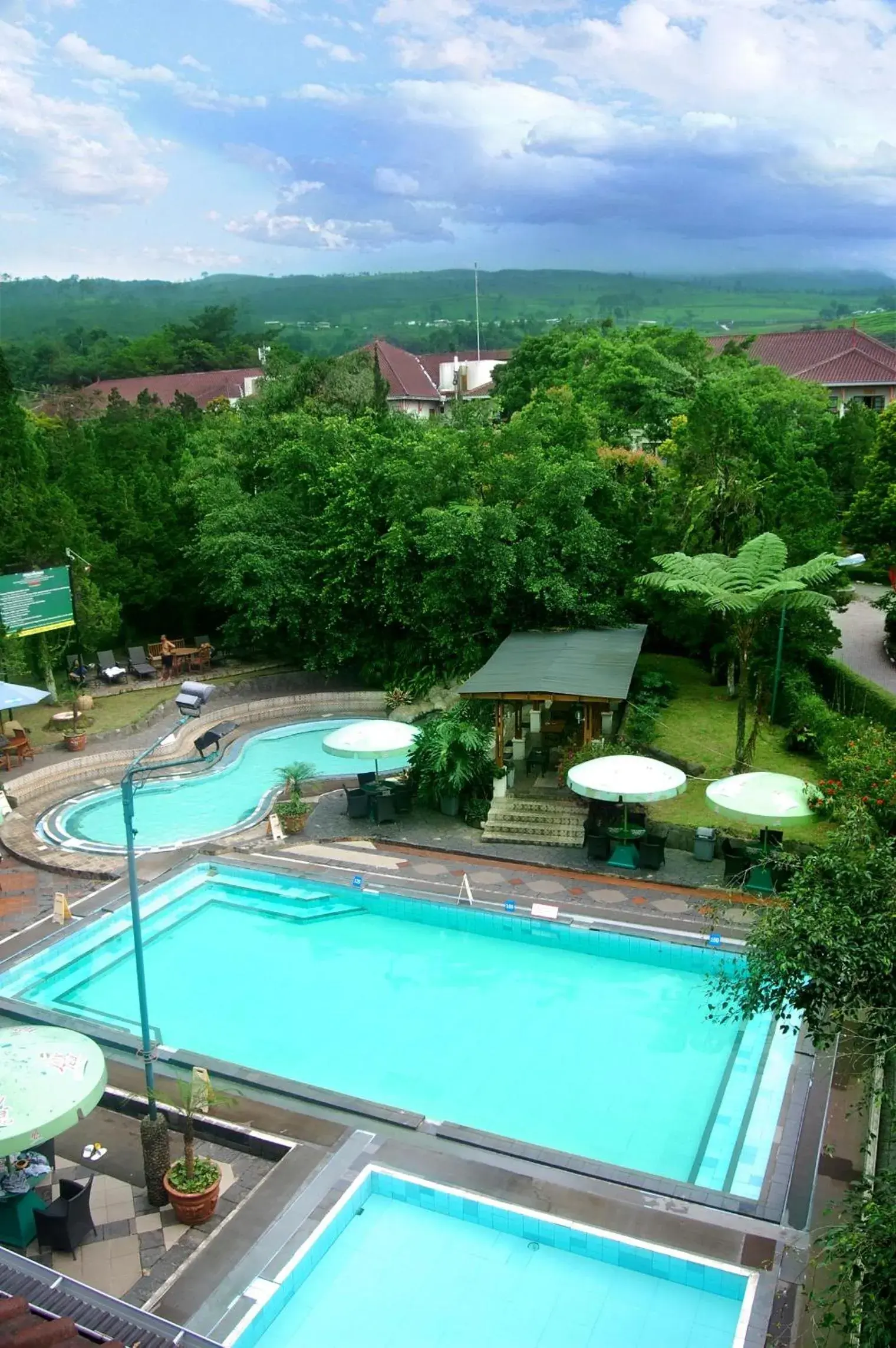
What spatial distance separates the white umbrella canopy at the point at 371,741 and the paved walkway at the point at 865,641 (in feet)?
31.2

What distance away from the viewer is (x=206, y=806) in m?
20.0

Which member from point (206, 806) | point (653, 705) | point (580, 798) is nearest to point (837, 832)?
point (580, 798)

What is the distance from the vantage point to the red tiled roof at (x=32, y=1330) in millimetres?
5801

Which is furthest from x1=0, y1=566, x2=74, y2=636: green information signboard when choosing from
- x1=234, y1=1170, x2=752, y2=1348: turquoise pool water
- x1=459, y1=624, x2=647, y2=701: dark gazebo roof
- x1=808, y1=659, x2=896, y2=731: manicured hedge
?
x1=808, y1=659, x2=896, y2=731: manicured hedge

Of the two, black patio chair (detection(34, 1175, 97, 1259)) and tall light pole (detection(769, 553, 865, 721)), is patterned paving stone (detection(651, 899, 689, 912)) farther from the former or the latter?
black patio chair (detection(34, 1175, 97, 1259))

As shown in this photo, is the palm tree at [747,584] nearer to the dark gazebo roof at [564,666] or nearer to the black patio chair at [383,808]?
the dark gazebo roof at [564,666]

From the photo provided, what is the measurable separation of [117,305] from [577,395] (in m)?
176

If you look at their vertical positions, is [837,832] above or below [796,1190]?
above

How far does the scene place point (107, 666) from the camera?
26797 mm

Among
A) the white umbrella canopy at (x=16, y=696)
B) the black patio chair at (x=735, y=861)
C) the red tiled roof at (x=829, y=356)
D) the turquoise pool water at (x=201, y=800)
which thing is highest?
the red tiled roof at (x=829, y=356)

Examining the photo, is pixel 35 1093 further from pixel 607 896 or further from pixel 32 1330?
pixel 607 896

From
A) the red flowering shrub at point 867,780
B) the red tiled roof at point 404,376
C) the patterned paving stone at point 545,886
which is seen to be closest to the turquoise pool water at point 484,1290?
the red flowering shrub at point 867,780

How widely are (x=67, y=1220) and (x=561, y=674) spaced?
11657mm

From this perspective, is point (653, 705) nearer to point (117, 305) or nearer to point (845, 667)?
point (845, 667)
